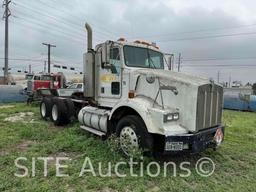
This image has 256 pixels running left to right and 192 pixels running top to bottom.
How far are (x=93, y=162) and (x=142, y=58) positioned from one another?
2.86 meters

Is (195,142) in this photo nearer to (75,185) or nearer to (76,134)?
(75,185)

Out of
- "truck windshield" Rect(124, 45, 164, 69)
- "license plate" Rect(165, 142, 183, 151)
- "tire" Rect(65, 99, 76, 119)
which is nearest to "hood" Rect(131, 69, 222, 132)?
"license plate" Rect(165, 142, 183, 151)

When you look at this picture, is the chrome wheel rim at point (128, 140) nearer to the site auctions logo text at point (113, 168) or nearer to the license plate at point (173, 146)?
the site auctions logo text at point (113, 168)

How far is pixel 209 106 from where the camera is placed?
5.59 metres

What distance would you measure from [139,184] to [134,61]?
3.16 m

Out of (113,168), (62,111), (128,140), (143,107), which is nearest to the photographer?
(113,168)

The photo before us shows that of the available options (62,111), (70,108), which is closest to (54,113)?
(62,111)

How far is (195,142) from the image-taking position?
17.0 feet

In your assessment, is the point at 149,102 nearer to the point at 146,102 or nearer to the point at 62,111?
the point at 146,102

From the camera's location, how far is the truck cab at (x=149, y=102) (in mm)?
5215

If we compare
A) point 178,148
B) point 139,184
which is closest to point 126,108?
point 178,148

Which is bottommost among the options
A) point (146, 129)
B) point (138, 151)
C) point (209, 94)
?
point (138, 151)

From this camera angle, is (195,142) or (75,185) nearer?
(75,185)

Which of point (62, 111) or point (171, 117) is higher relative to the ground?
point (171, 117)
